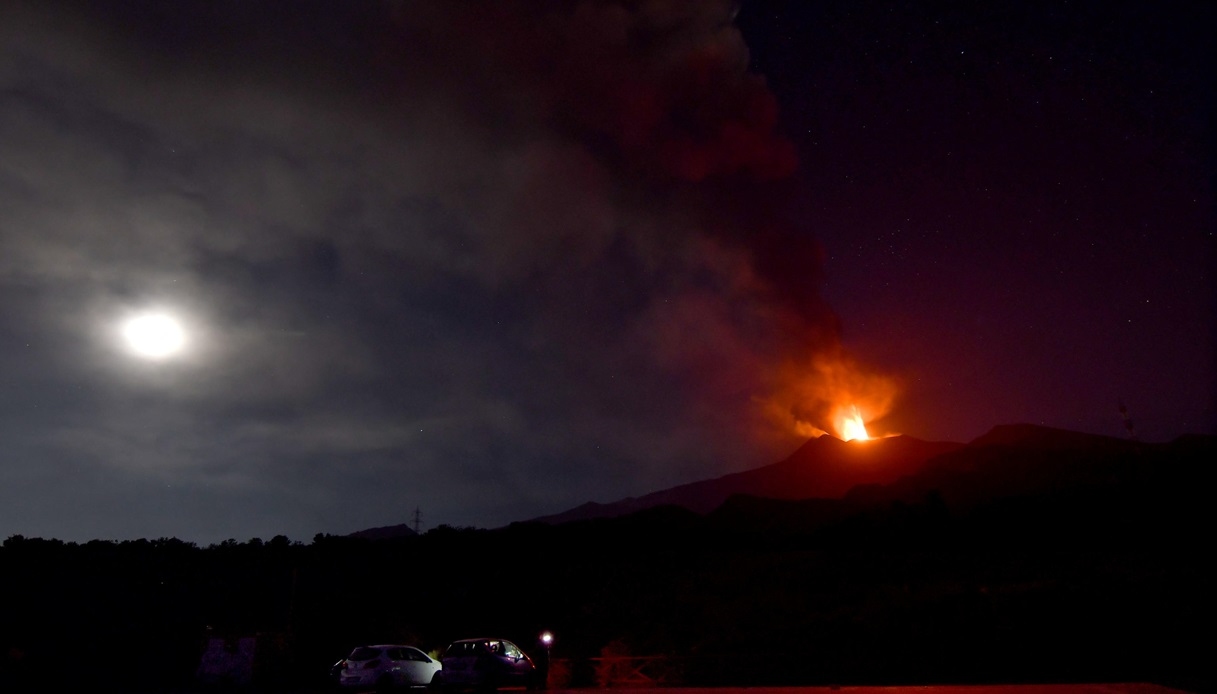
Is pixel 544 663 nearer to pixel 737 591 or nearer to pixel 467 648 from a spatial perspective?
pixel 467 648

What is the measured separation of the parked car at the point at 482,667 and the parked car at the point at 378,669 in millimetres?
1132

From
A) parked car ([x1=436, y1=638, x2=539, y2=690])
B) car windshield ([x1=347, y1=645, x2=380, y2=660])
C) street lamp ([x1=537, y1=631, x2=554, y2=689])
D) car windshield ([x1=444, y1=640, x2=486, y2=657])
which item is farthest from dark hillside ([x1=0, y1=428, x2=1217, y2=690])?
car windshield ([x1=347, y1=645, x2=380, y2=660])

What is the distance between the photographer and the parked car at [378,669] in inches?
982

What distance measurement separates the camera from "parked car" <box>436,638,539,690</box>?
81.8 ft

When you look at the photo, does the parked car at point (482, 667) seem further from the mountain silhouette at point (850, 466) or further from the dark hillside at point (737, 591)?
the mountain silhouette at point (850, 466)

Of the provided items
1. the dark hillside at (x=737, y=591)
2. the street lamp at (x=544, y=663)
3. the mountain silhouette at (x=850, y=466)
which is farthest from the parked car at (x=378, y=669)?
the mountain silhouette at (x=850, y=466)

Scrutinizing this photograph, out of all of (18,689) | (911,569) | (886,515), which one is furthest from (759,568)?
(18,689)

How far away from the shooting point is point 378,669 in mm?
25078

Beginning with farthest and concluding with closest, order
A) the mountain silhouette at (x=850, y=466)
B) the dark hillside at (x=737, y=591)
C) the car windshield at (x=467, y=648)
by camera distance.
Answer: the mountain silhouette at (x=850, y=466) < the dark hillside at (x=737, y=591) < the car windshield at (x=467, y=648)

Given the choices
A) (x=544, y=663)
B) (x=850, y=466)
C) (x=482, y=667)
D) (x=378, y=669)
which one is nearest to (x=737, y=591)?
(x=544, y=663)

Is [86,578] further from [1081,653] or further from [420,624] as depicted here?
[1081,653]

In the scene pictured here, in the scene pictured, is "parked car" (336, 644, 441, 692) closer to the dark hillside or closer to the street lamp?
the street lamp

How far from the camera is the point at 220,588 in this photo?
223 feet

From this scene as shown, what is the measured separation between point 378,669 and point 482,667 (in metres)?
3.50
